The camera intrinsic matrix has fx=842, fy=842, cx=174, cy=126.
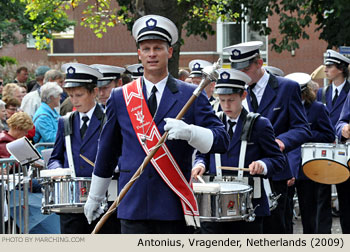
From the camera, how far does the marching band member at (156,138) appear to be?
5.43 m

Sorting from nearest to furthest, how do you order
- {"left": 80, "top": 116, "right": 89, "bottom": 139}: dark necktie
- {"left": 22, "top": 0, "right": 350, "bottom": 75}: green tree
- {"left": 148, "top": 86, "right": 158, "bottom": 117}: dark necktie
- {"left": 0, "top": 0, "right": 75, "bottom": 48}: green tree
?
{"left": 148, "top": 86, "right": 158, "bottom": 117}: dark necktie → {"left": 80, "top": 116, "right": 89, "bottom": 139}: dark necktie → {"left": 22, "top": 0, "right": 350, "bottom": 75}: green tree → {"left": 0, "top": 0, "right": 75, "bottom": 48}: green tree

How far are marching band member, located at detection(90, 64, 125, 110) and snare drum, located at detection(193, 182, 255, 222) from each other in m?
2.44

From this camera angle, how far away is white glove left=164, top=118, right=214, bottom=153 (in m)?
5.10

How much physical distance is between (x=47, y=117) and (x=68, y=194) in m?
3.95

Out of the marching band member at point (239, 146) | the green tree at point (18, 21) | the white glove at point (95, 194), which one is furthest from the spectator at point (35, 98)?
the green tree at point (18, 21)

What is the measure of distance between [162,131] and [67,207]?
1845 millimetres

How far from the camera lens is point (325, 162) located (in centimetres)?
950

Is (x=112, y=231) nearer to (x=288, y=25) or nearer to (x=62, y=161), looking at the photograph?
(x=62, y=161)

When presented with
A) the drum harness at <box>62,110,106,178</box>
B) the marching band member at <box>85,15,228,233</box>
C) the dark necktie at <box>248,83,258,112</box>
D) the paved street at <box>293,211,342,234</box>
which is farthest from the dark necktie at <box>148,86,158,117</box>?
the paved street at <box>293,211,342,234</box>

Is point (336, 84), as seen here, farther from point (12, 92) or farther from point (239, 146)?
point (239, 146)

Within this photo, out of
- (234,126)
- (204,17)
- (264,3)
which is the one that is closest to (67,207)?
(234,126)

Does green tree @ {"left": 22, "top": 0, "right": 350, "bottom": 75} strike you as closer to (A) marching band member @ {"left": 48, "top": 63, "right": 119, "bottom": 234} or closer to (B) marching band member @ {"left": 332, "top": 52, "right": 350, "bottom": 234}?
(B) marching band member @ {"left": 332, "top": 52, "right": 350, "bottom": 234}

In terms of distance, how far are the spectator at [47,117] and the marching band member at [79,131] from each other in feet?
9.80

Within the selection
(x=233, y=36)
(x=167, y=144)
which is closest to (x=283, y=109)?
(x=167, y=144)
